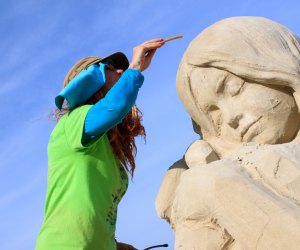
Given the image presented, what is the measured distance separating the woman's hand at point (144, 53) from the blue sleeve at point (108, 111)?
30cm

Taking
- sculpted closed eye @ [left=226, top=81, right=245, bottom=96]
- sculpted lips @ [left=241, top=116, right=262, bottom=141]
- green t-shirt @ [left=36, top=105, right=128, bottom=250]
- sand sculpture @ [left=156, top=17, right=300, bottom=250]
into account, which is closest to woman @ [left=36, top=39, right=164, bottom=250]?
green t-shirt @ [left=36, top=105, right=128, bottom=250]

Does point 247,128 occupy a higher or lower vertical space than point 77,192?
lower

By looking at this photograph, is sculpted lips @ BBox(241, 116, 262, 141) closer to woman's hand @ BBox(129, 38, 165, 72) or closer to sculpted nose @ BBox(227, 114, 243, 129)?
sculpted nose @ BBox(227, 114, 243, 129)

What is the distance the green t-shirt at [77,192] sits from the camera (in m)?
2.66

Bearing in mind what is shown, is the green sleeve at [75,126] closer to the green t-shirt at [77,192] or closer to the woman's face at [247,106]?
the green t-shirt at [77,192]

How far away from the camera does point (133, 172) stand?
3.15 metres

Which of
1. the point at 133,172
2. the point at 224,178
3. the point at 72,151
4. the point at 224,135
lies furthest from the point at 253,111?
the point at 72,151

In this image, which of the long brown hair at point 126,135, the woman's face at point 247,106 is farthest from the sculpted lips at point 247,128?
the long brown hair at point 126,135

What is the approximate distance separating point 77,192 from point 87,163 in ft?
0.53

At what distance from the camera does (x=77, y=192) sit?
2.70 metres

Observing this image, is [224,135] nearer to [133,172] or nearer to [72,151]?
[133,172]

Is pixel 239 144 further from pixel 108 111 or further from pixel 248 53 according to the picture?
pixel 108 111

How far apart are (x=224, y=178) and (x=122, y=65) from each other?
983 millimetres

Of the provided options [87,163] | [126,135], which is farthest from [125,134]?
[87,163]
